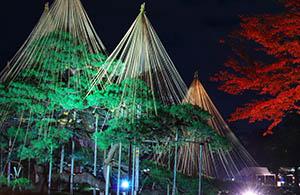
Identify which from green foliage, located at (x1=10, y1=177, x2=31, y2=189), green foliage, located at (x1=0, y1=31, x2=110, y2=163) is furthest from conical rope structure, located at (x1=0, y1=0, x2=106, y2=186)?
green foliage, located at (x1=10, y1=177, x2=31, y2=189)

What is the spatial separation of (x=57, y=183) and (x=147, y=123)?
Result: 214 inches

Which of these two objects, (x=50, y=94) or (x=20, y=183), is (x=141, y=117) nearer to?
(x=50, y=94)

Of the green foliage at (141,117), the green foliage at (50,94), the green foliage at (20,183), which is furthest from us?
the green foliage at (20,183)

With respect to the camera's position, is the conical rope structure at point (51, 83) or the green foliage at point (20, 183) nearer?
the conical rope structure at point (51, 83)

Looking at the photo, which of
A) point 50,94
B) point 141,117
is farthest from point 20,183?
point 141,117

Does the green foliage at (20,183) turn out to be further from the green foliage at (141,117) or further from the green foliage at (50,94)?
the green foliage at (141,117)

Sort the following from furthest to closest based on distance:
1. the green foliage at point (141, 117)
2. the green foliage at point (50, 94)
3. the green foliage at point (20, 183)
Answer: the green foliage at point (20, 183) < the green foliage at point (50, 94) < the green foliage at point (141, 117)

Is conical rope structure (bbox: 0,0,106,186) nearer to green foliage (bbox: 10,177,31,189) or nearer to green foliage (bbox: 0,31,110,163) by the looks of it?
green foliage (bbox: 0,31,110,163)

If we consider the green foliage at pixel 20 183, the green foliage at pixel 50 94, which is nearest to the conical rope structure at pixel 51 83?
the green foliage at pixel 50 94

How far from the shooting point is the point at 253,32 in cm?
1211

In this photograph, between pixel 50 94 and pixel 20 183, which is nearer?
pixel 50 94

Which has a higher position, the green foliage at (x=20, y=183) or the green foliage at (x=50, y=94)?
the green foliage at (x=50, y=94)

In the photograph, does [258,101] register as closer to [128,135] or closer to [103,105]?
[128,135]

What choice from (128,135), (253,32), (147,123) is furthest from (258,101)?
(128,135)
